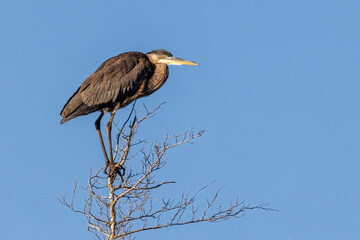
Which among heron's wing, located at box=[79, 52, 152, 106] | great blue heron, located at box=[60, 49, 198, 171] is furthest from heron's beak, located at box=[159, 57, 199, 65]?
heron's wing, located at box=[79, 52, 152, 106]

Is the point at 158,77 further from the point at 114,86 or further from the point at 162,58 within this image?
the point at 114,86

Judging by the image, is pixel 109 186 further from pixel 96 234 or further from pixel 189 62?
pixel 189 62

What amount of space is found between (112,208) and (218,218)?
1.21 metres

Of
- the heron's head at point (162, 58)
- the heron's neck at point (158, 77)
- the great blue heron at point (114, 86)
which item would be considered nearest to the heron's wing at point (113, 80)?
the great blue heron at point (114, 86)

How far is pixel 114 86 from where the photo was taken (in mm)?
9648

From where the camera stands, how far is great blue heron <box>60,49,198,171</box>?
959 centimetres

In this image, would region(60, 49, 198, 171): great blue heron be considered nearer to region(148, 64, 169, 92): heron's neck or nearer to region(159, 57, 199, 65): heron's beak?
region(148, 64, 169, 92): heron's neck

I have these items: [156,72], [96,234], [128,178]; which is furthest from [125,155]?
[156,72]

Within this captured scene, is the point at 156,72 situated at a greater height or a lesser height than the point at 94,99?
greater

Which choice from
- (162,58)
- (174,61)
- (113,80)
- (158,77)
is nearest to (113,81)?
(113,80)

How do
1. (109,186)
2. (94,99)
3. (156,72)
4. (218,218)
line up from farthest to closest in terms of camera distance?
1. (156,72)
2. (94,99)
3. (109,186)
4. (218,218)

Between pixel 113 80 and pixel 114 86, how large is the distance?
10cm

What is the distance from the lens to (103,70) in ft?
32.4

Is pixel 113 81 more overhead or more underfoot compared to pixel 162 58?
more underfoot
